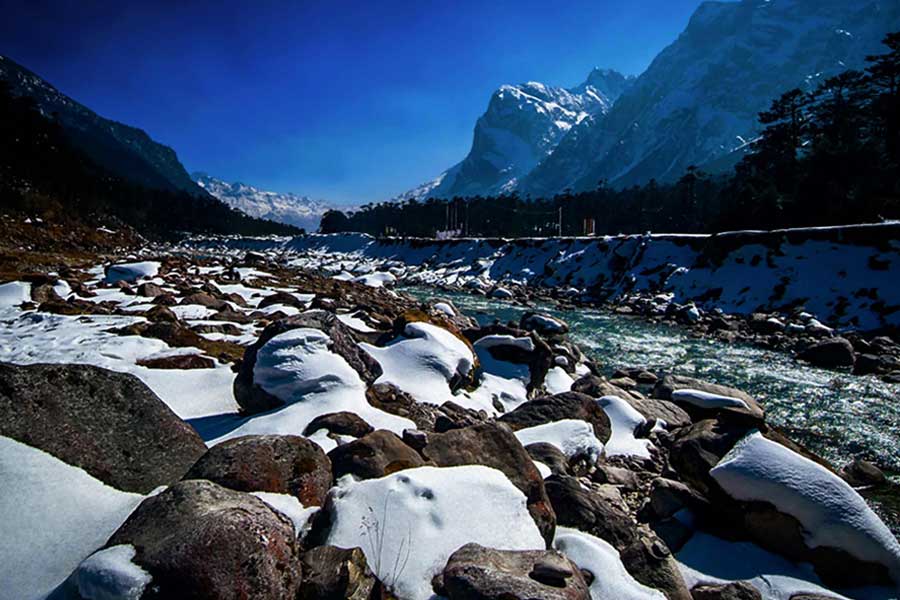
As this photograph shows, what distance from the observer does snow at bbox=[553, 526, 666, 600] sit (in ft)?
11.0

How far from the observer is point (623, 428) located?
7422mm

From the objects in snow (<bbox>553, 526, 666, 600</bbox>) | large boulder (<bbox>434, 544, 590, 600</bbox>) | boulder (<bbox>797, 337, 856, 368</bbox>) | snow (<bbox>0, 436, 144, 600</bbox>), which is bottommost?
boulder (<bbox>797, 337, 856, 368</bbox>)

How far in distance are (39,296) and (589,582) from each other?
46.1ft

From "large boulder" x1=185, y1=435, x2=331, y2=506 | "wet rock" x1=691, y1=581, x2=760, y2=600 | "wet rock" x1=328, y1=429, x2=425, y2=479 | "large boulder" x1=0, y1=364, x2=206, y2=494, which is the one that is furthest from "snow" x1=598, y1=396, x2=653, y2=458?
"large boulder" x1=0, y1=364, x2=206, y2=494

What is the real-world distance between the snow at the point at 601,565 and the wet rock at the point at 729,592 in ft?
2.51

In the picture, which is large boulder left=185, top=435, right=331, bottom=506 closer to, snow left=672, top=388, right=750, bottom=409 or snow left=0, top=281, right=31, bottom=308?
snow left=672, top=388, right=750, bottom=409

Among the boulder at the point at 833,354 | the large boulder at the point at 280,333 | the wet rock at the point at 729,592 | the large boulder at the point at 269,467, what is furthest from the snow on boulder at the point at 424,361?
the boulder at the point at 833,354

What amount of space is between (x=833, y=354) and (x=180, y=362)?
53.5ft

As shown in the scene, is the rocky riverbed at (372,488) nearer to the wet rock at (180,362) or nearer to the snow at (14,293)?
the wet rock at (180,362)

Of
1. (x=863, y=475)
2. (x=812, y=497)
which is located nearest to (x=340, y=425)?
(x=812, y=497)

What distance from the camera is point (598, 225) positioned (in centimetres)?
8094

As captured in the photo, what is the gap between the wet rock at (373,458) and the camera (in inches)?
155

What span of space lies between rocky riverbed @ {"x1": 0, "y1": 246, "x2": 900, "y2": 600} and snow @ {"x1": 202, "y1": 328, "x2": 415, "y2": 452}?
1.1 inches

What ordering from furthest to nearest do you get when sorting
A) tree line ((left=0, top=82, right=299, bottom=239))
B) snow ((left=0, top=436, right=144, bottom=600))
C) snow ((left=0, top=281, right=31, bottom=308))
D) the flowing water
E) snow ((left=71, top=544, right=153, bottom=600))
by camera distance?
tree line ((left=0, top=82, right=299, bottom=239)) → snow ((left=0, top=281, right=31, bottom=308)) → the flowing water → snow ((left=0, top=436, right=144, bottom=600)) → snow ((left=71, top=544, right=153, bottom=600))
